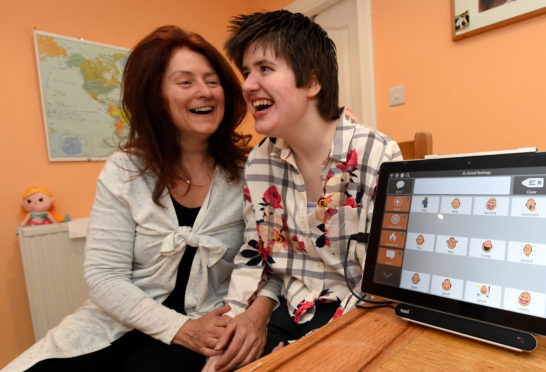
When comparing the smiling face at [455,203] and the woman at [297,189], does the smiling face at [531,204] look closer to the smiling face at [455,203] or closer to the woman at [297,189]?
the smiling face at [455,203]

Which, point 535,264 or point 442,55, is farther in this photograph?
point 442,55

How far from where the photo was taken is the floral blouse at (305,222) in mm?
812

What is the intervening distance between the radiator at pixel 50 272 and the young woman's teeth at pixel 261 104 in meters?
1.46

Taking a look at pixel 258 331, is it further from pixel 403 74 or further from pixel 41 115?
pixel 41 115

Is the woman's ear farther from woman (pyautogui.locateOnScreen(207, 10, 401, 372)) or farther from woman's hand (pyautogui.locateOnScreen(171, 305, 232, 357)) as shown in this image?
woman's hand (pyautogui.locateOnScreen(171, 305, 232, 357))

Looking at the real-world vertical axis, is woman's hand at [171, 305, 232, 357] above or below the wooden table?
below

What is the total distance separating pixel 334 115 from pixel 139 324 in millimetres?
764

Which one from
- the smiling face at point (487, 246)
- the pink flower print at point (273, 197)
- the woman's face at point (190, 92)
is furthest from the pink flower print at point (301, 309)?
the woman's face at point (190, 92)

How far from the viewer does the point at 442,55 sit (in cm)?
168

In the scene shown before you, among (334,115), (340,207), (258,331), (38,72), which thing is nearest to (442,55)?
(334,115)

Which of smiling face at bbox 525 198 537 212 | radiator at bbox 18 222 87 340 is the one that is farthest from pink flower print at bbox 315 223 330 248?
radiator at bbox 18 222 87 340

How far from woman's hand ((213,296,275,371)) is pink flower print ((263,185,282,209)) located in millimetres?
271

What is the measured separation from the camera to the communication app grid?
1.45 ft

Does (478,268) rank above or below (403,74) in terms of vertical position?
below
